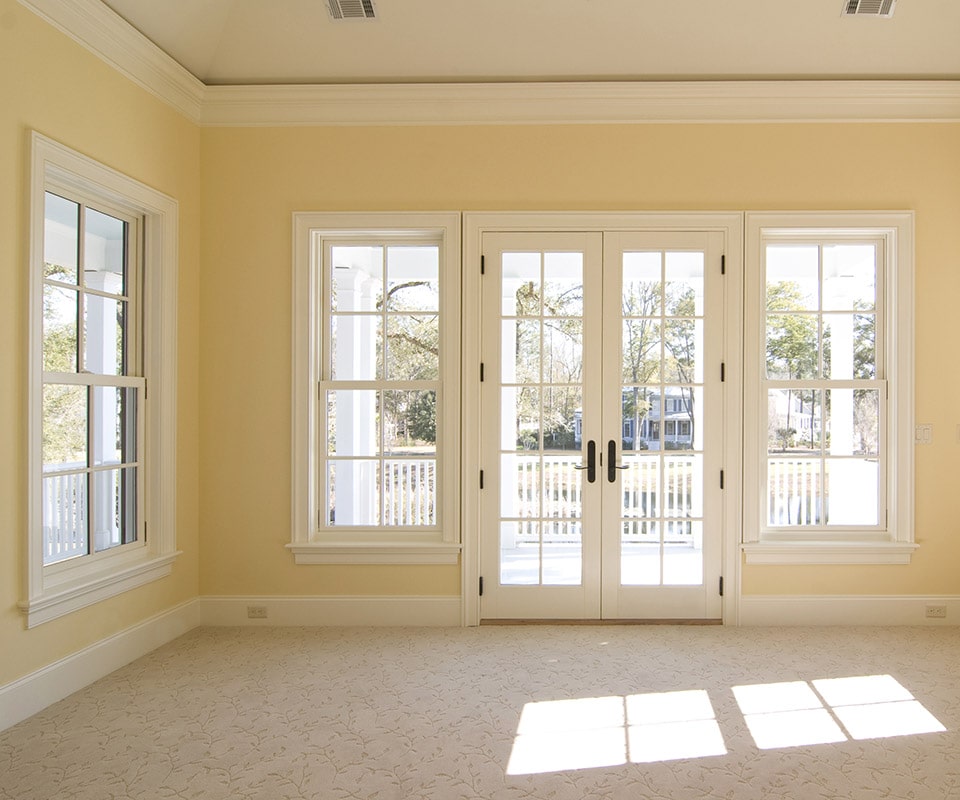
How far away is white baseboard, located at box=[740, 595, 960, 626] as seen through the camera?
164 inches

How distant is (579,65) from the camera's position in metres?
4.08

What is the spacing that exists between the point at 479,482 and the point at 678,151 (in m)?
2.25

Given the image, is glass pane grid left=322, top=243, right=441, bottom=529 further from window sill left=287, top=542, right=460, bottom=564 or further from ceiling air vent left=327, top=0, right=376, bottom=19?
ceiling air vent left=327, top=0, right=376, bottom=19

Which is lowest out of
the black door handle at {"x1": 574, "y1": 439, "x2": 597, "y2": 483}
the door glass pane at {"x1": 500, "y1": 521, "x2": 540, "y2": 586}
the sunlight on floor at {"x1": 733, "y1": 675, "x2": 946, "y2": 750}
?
the sunlight on floor at {"x1": 733, "y1": 675, "x2": 946, "y2": 750}

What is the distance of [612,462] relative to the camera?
167 inches

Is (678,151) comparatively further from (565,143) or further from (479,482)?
(479,482)

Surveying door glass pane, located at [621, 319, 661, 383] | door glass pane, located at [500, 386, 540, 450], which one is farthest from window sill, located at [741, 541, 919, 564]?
door glass pane, located at [500, 386, 540, 450]

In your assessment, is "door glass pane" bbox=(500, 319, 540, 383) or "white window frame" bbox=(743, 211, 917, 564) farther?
"door glass pane" bbox=(500, 319, 540, 383)

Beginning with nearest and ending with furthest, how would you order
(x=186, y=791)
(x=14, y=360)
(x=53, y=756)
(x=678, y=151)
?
(x=186, y=791) → (x=53, y=756) → (x=14, y=360) → (x=678, y=151)

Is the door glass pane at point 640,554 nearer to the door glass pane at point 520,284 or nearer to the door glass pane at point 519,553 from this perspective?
the door glass pane at point 519,553

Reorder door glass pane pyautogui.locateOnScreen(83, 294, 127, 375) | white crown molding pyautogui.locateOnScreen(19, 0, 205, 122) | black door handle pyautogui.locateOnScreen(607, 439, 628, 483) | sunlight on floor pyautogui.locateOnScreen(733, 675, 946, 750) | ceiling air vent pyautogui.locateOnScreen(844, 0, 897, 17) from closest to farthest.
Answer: sunlight on floor pyautogui.locateOnScreen(733, 675, 946, 750)
white crown molding pyautogui.locateOnScreen(19, 0, 205, 122)
door glass pane pyautogui.locateOnScreen(83, 294, 127, 375)
ceiling air vent pyautogui.locateOnScreen(844, 0, 897, 17)
black door handle pyautogui.locateOnScreen(607, 439, 628, 483)

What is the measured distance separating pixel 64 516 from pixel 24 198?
1.40m

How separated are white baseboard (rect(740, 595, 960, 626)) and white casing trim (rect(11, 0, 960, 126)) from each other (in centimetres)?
277

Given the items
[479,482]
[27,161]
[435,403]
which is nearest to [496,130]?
[435,403]
